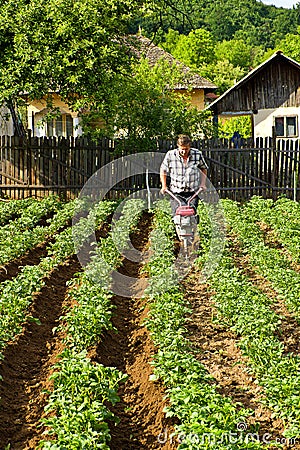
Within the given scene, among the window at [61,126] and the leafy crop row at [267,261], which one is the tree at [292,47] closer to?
the window at [61,126]

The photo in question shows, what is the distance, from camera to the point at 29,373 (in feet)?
23.3

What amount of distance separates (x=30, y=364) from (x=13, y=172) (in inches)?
507

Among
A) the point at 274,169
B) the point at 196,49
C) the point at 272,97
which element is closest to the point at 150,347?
the point at 274,169

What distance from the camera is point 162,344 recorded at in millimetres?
6730

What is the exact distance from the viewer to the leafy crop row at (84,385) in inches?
189

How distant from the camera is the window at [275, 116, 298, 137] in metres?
31.5

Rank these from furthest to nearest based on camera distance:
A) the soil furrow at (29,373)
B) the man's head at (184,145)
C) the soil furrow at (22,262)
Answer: the man's head at (184,145)
the soil furrow at (22,262)
the soil furrow at (29,373)

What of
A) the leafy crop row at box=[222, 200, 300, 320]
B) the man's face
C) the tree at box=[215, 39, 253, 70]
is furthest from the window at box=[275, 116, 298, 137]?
the tree at box=[215, 39, 253, 70]

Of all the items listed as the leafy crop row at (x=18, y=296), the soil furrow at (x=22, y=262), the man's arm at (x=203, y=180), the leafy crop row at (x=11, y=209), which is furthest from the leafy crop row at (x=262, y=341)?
the leafy crop row at (x=11, y=209)

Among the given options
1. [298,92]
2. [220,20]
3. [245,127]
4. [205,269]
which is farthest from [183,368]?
[220,20]

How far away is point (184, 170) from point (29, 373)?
15.9 feet

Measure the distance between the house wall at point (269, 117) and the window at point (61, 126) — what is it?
8.04 m

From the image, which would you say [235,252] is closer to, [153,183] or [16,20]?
[153,183]

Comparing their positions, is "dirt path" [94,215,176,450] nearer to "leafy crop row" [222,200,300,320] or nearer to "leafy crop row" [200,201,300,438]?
"leafy crop row" [200,201,300,438]
